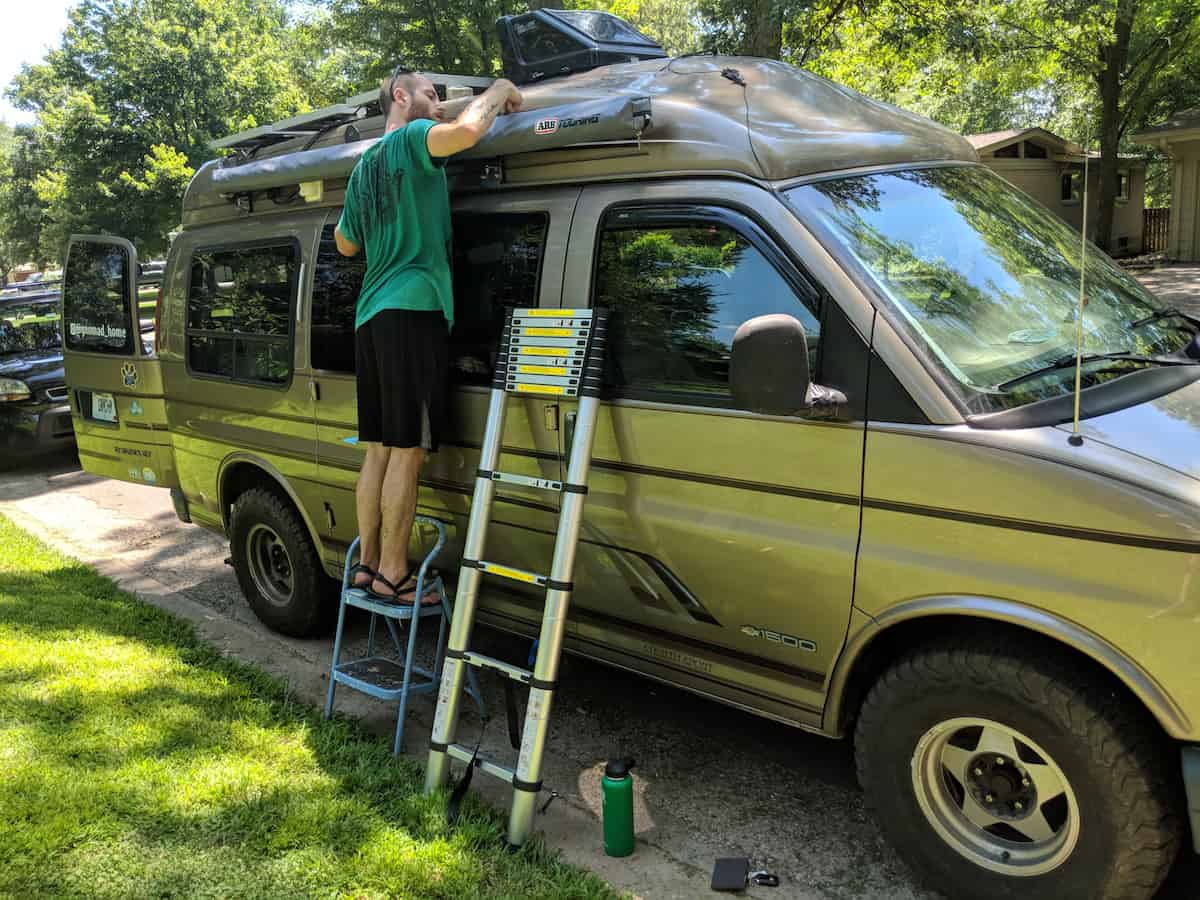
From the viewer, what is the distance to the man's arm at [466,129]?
141 inches

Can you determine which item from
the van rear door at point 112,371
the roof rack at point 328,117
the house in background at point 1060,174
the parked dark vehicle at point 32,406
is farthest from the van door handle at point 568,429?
the house in background at point 1060,174

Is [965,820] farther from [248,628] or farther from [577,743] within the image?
[248,628]

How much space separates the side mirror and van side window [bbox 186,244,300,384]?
271 cm

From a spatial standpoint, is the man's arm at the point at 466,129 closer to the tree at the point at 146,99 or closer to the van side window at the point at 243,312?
the van side window at the point at 243,312

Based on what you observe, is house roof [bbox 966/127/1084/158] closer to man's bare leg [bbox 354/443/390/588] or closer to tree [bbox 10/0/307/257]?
tree [bbox 10/0/307/257]

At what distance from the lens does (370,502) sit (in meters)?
4.16

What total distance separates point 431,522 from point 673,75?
1998 mm

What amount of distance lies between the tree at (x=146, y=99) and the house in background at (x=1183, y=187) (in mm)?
19888

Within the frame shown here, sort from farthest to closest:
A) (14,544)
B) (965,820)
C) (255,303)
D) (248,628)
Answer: (14,544) → (248,628) → (255,303) → (965,820)

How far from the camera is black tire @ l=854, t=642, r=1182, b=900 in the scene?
2531 mm

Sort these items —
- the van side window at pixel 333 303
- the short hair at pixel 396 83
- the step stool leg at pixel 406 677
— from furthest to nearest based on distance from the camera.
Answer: the van side window at pixel 333 303
the short hair at pixel 396 83
the step stool leg at pixel 406 677

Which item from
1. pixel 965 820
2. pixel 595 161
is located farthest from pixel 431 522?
pixel 965 820

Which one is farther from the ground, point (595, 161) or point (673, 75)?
point (673, 75)

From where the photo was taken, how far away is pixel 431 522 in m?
4.14
